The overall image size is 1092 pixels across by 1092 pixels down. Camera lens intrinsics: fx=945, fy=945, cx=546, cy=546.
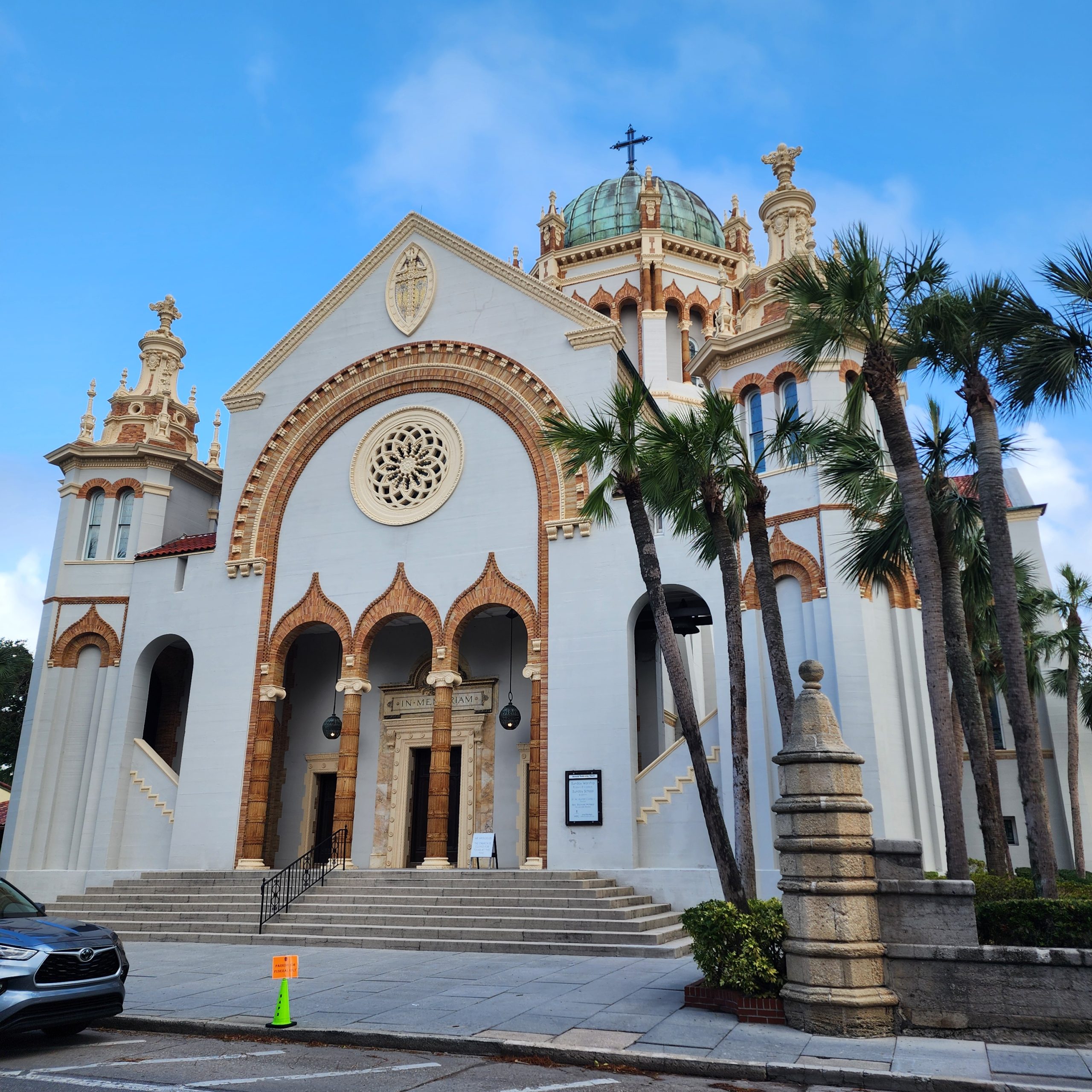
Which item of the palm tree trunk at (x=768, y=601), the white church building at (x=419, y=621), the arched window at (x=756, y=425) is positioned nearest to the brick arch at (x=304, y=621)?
the white church building at (x=419, y=621)

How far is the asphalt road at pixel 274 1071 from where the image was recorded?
7145mm

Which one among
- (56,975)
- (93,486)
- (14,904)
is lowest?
(56,975)

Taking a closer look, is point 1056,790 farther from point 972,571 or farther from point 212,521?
point 212,521

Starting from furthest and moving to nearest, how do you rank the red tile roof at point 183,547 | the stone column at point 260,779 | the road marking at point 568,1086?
the red tile roof at point 183,547 < the stone column at point 260,779 < the road marking at point 568,1086

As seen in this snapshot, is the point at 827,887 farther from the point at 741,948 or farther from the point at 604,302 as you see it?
the point at 604,302

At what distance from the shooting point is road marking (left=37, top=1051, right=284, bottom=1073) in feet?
25.3

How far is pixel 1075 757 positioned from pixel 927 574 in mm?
19325

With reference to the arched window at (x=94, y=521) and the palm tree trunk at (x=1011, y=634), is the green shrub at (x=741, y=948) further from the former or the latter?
the arched window at (x=94, y=521)

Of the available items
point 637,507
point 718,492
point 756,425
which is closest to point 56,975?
point 637,507

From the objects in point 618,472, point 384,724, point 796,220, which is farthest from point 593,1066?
point 796,220

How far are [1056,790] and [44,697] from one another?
2826cm

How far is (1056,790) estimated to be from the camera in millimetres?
27922

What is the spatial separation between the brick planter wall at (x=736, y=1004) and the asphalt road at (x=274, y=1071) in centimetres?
179

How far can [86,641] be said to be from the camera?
80.4 feet
